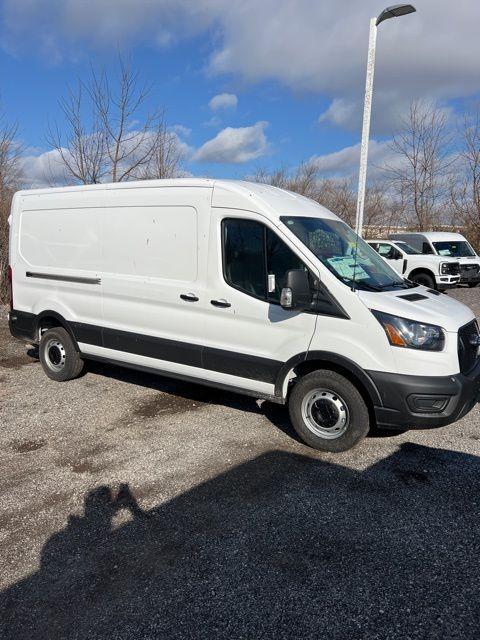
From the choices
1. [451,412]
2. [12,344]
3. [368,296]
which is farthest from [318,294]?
[12,344]

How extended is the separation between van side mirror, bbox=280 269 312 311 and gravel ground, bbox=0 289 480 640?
1.34m

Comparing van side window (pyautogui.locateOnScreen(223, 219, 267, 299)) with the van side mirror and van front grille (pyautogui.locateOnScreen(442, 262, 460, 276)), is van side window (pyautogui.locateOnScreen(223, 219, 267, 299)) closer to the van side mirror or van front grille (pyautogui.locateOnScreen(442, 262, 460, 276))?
the van side mirror

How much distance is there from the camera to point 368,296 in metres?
3.99

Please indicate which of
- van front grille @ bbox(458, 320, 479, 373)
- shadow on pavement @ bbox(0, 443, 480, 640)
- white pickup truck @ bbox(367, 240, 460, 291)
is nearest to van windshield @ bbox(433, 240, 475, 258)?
white pickup truck @ bbox(367, 240, 460, 291)

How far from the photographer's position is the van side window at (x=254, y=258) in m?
4.30

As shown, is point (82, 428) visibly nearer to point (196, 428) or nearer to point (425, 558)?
point (196, 428)

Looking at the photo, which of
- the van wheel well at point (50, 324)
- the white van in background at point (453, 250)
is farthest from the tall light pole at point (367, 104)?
the white van in background at point (453, 250)

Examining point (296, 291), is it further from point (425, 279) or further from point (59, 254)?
point (425, 279)

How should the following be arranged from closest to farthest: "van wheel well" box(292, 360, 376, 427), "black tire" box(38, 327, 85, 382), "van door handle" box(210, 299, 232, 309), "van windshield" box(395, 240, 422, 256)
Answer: "van wheel well" box(292, 360, 376, 427), "van door handle" box(210, 299, 232, 309), "black tire" box(38, 327, 85, 382), "van windshield" box(395, 240, 422, 256)

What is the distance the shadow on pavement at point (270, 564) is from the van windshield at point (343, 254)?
1.66 metres

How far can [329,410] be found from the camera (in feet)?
13.8

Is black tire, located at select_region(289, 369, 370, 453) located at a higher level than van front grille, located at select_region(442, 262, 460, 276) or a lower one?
lower

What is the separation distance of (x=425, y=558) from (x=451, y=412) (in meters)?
1.33

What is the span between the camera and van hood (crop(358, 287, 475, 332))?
387 cm
